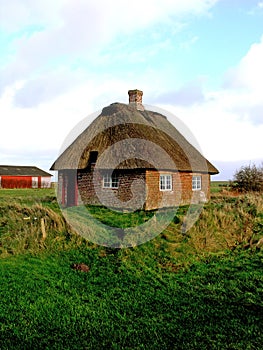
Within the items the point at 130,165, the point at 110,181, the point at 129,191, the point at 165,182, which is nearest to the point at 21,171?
the point at 110,181

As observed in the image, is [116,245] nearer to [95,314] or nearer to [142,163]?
[95,314]

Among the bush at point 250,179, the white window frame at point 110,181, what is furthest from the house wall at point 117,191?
the bush at point 250,179

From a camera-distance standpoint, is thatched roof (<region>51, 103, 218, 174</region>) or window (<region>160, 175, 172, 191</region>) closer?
thatched roof (<region>51, 103, 218, 174</region>)

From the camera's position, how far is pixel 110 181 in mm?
19219

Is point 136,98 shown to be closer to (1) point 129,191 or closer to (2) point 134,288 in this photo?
(1) point 129,191

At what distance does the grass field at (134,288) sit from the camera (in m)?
7.06

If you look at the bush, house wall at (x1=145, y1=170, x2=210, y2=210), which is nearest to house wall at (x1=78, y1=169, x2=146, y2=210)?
house wall at (x1=145, y1=170, x2=210, y2=210)

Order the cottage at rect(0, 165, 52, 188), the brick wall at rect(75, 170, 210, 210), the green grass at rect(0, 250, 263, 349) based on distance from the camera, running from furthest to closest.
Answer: the cottage at rect(0, 165, 52, 188) < the brick wall at rect(75, 170, 210, 210) < the green grass at rect(0, 250, 263, 349)

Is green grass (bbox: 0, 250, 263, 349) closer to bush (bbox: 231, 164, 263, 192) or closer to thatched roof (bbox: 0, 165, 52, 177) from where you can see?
bush (bbox: 231, 164, 263, 192)

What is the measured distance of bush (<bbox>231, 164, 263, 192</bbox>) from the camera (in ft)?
102

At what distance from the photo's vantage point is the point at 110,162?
18.7 m

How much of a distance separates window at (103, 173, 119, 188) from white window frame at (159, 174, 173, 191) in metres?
2.54

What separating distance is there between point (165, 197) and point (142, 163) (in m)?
2.78

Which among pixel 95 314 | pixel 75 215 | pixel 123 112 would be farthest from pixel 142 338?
pixel 123 112
